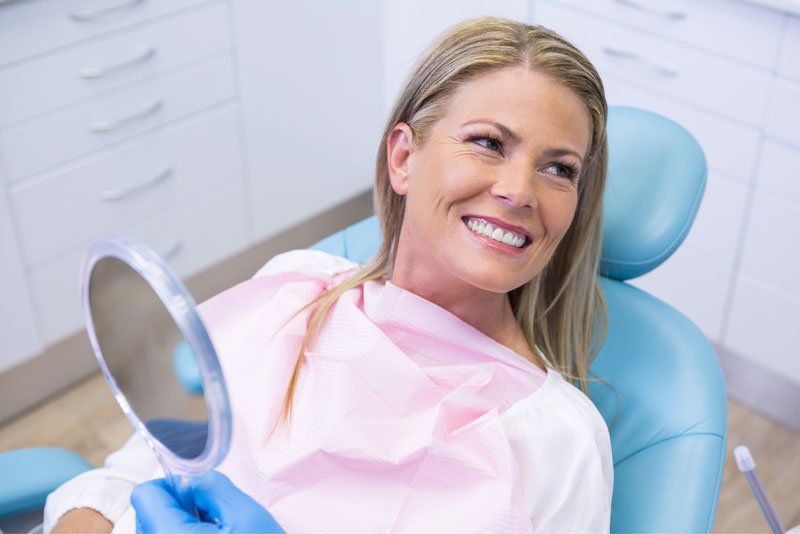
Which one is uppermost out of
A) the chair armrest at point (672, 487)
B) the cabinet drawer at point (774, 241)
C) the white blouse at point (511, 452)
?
the white blouse at point (511, 452)

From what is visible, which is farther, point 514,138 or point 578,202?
point 578,202

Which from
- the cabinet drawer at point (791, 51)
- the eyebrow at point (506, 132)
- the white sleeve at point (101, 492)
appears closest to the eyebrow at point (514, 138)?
the eyebrow at point (506, 132)

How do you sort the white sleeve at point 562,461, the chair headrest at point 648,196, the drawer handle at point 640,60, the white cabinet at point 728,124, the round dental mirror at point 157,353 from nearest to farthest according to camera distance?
the round dental mirror at point 157,353, the white sleeve at point 562,461, the chair headrest at point 648,196, the white cabinet at point 728,124, the drawer handle at point 640,60

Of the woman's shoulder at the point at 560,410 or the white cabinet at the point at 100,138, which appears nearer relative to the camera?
the woman's shoulder at the point at 560,410

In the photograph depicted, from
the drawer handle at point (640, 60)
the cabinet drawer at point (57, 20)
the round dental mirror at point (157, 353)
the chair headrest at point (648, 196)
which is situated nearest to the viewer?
the round dental mirror at point (157, 353)

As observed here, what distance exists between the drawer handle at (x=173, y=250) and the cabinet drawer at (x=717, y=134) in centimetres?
101

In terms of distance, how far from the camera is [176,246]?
7.09 ft

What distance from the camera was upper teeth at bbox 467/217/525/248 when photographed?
1.05 meters

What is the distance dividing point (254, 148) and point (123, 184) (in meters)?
0.35

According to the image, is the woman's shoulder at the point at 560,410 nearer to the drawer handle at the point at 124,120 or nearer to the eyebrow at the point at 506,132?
the eyebrow at the point at 506,132

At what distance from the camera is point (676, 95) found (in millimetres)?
1925

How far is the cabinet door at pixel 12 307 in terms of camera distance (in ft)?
5.95

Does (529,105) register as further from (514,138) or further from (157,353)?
(157,353)

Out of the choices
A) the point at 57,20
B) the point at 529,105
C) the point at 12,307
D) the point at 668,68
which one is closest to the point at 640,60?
the point at 668,68
